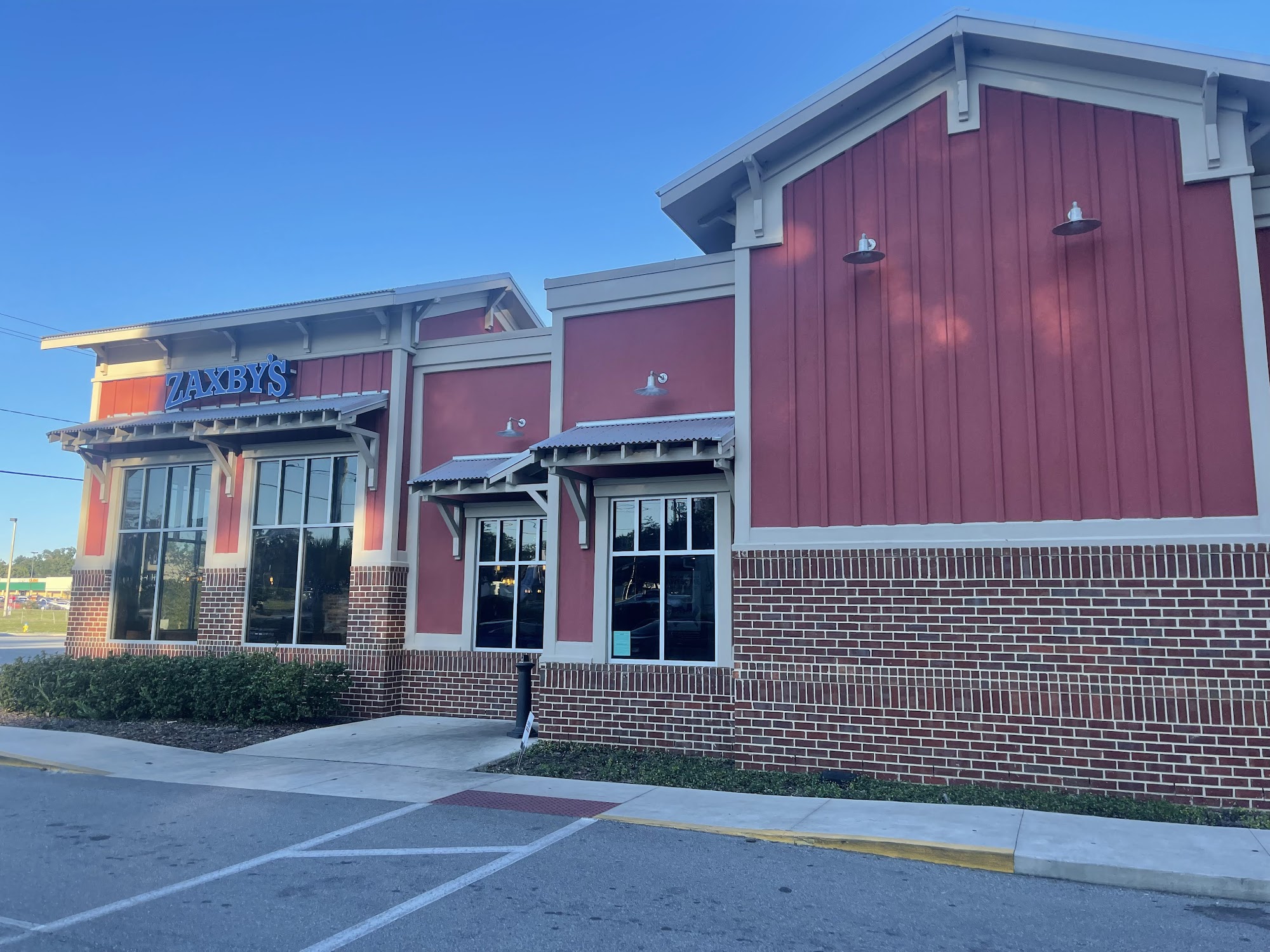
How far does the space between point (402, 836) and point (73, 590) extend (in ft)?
42.8

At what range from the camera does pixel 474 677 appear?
13.7 m

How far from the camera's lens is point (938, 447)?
9.61 meters

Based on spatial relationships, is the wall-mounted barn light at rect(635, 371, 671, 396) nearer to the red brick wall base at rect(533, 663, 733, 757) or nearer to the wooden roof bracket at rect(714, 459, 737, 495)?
the wooden roof bracket at rect(714, 459, 737, 495)

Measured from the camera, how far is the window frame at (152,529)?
632 inches

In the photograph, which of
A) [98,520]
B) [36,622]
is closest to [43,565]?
[36,622]

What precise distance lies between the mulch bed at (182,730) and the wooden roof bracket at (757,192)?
358 inches

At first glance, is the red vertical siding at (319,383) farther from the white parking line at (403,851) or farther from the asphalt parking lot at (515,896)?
the white parking line at (403,851)

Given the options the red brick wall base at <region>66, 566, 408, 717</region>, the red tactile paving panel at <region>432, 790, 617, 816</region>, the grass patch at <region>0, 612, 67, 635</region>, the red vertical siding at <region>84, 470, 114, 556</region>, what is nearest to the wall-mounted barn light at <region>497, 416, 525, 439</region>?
the red brick wall base at <region>66, 566, 408, 717</region>

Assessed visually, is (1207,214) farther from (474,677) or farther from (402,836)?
(474,677)

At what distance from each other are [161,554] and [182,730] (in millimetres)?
4804

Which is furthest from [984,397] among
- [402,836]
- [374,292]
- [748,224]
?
[374,292]

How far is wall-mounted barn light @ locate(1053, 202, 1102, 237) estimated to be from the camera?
904cm

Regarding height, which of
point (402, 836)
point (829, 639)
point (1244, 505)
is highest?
point (1244, 505)

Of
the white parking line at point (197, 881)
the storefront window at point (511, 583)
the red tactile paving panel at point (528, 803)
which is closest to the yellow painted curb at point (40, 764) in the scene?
the white parking line at point (197, 881)
